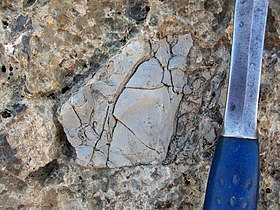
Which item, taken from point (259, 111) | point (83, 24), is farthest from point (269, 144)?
point (83, 24)

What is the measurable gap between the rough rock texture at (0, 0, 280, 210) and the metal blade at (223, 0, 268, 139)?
0.26 ft

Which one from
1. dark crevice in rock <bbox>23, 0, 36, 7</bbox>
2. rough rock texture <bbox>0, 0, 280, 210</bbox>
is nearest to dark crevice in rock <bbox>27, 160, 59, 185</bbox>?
rough rock texture <bbox>0, 0, 280, 210</bbox>

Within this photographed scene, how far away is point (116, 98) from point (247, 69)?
0.27 m

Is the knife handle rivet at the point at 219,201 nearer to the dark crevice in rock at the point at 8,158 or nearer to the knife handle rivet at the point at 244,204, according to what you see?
the knife handle rivet at the point at 244,204

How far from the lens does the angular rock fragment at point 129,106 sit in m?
1.16

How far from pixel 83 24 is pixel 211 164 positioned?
1.26ft

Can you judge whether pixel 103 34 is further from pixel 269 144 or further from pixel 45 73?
pixel 269 144

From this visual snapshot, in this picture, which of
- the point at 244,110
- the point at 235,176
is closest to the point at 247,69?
the point at 244,110

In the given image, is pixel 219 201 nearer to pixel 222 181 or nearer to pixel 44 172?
pixel 222 181

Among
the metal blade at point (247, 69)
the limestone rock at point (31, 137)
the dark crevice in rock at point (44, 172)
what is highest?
the metal blade at point (247, 69)

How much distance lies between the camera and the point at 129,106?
45.7 inches

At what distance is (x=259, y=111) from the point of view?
3.81 ft

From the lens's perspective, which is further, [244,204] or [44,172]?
[44,172]

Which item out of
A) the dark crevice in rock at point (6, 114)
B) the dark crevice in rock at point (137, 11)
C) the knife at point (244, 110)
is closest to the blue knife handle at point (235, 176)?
the knife at point (244, 110)
